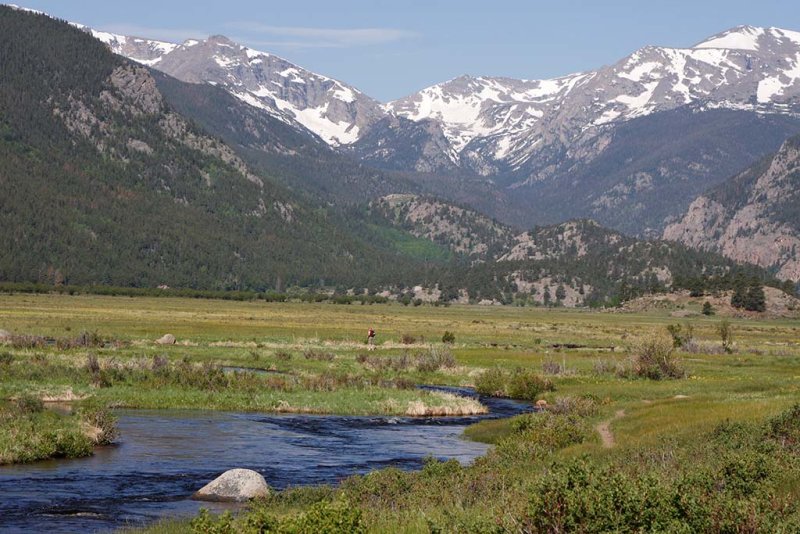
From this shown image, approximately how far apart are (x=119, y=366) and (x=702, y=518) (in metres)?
54.2

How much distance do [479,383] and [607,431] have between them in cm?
2679

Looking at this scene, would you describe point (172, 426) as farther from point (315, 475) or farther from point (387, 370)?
point (387, 370)

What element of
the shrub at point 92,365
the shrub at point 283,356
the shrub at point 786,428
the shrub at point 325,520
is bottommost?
the shrub at point 283,356

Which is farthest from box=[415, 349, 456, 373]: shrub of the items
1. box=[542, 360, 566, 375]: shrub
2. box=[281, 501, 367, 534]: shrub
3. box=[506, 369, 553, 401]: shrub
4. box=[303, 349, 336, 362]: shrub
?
box=[281, 501, 367, 534]: shrub

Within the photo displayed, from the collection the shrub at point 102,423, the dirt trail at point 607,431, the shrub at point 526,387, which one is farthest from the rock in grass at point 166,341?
the dirt trail at point 607,431

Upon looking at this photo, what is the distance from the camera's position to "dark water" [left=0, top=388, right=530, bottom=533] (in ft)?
108

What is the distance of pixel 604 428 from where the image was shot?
2004 inches

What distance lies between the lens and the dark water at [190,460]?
3303 centimetres

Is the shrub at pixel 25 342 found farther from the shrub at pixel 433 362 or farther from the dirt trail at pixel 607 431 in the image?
the dirt trail at pixel 607 431

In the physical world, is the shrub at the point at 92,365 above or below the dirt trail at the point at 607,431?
above

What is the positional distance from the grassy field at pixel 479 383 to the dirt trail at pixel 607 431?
126 millimetres

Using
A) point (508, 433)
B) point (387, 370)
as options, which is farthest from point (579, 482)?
point (387, 370)

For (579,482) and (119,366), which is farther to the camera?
(119,366)

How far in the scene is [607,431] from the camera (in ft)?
163
